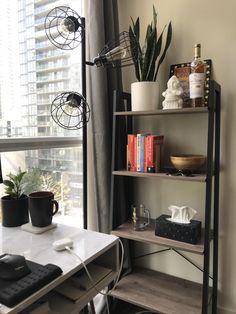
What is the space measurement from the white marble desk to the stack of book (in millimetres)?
609

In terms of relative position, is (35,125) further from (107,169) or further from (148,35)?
(148,35)

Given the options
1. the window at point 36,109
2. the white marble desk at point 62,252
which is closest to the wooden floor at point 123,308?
the window at point 36,109

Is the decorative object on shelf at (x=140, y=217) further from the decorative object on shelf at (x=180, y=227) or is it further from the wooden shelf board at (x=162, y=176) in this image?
the wooden shelf board at (x=162, y=176)

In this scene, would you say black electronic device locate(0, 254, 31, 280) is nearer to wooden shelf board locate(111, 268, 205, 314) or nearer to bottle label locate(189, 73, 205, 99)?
wooden shelf board locate(111, 268, 205, 314)

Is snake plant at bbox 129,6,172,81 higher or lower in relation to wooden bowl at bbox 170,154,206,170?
higher

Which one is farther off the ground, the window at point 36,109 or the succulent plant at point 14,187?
the window at point 36,109

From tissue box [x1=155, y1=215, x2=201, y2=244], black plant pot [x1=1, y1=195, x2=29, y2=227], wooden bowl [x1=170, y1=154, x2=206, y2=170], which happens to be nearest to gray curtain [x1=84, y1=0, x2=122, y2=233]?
tissue box [x1=155, y1=215, x2=201, y2=244]

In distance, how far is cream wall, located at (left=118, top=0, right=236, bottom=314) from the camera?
4.99 feet

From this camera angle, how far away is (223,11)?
59.4 inches

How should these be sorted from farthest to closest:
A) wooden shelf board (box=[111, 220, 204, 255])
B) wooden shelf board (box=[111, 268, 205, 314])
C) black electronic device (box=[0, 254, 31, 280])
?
wooden shelf board (box=[111, 268, 205, 314])
wooden shelf board (box=[111, 220, 204, 255])
black electronic device (box=[0, 254, 31, 280])

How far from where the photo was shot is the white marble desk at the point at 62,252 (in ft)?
2.70

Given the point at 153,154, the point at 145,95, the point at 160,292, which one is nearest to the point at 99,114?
the point at 145,95

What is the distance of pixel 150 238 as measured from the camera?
1503 mm

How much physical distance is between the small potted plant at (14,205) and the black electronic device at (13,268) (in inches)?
14.9
